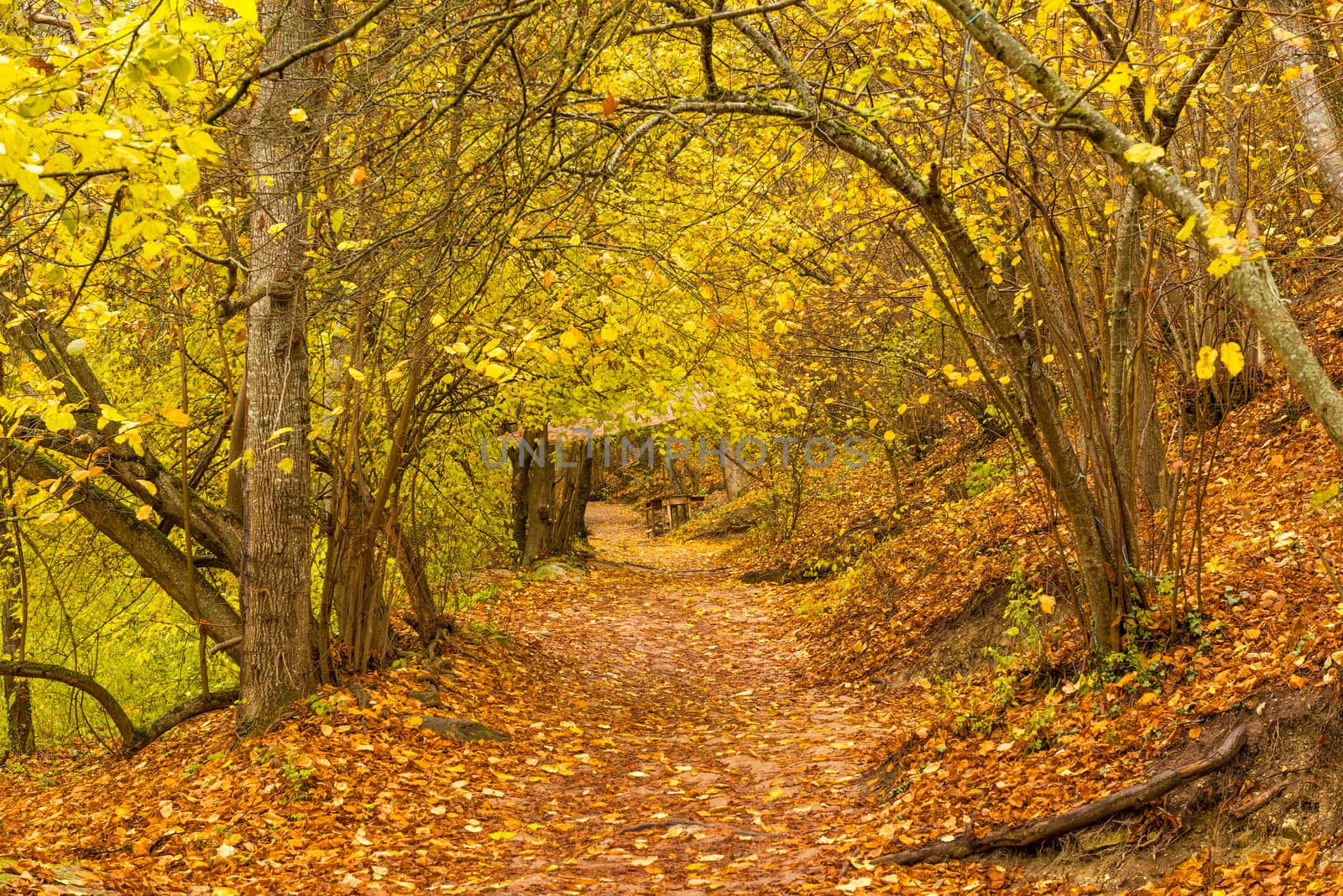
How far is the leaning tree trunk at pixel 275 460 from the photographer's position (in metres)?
6.13

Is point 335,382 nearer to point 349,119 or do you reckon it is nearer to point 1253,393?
point 349,119

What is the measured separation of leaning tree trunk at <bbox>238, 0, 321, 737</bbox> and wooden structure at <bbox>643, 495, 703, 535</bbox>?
19222 mm

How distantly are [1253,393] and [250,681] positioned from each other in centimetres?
827

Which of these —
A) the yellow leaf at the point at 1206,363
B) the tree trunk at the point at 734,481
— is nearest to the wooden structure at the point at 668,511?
the tree trunk at the point at 734,481

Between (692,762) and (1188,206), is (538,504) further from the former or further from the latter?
(1188,206)

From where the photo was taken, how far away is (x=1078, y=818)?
3.96 meters

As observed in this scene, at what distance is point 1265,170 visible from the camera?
8219 mm

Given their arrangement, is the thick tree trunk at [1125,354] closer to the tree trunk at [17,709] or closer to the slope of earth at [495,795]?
the slope of earth at [495,795]

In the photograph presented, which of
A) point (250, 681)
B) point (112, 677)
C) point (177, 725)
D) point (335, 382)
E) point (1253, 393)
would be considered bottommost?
point (112, 677)

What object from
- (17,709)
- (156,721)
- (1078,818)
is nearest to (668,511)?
(17,709)

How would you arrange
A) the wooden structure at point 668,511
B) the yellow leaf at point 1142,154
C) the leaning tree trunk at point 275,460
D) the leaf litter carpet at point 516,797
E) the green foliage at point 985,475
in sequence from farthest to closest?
1. the wooden structure at point 668,511
2. the green foliage at point 985,475
3. the leaning tree trunk at point 275,460
4. the leaf litter carpet at point 516,797
5. the yellow leaf at point 1142,154

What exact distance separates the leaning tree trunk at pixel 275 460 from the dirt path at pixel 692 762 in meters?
1.89

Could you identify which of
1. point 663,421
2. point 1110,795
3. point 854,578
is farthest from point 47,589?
point 1110,795

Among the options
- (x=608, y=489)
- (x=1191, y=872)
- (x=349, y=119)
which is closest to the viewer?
(x=1191, y=872)
